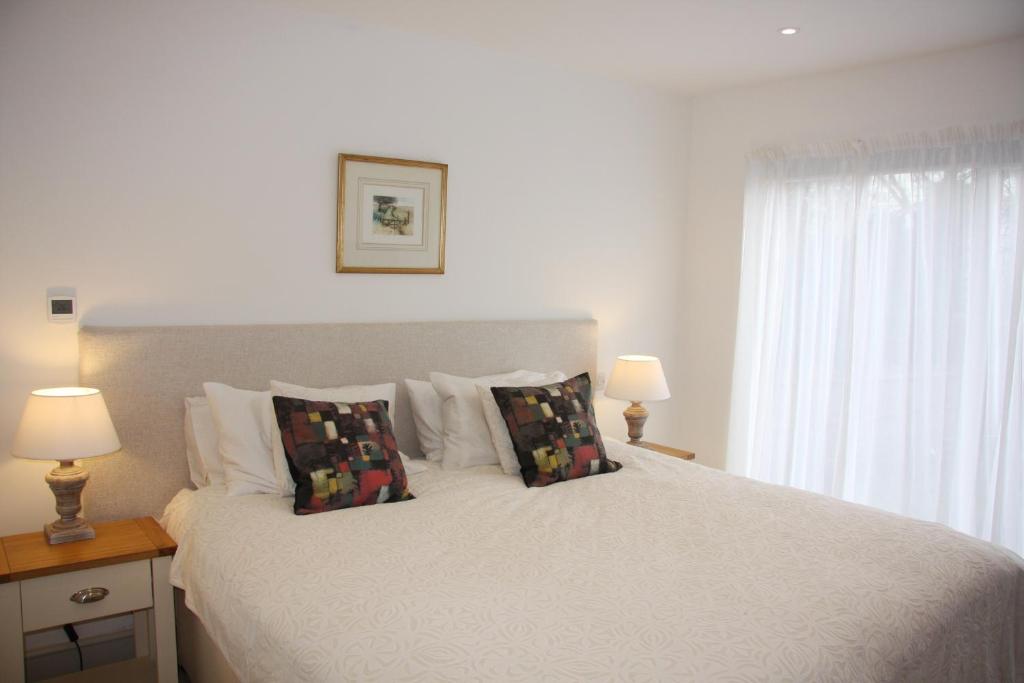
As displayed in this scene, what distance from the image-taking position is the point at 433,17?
3180 mm

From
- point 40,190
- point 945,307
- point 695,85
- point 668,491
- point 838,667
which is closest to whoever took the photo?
point 838,667

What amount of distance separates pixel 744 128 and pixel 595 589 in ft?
10.4

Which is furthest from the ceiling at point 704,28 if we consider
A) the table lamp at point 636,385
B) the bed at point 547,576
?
the table lamp at point 636,385

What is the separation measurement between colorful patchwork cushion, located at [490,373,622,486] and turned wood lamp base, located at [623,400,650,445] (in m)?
0.82

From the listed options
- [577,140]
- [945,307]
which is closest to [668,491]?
[945,307]

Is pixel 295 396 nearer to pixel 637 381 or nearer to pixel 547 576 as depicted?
pixel 547 576

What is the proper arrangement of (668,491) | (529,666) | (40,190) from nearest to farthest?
1. (529,666)
2. (40,190)
3. (668,491)

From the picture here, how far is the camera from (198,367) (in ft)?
9.56

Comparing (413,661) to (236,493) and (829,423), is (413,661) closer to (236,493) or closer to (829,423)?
(236,493)

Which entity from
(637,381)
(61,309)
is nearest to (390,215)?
(61,309)

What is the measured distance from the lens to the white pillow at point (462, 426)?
10.4 ft

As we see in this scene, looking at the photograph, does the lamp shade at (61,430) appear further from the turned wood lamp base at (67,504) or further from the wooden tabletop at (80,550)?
the wooden tabletop at (80,550)

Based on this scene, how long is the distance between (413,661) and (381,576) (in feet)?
1.43

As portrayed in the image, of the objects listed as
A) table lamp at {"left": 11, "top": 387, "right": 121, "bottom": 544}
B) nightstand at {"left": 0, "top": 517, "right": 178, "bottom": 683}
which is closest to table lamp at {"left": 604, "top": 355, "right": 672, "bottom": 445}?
nightstand at {"left": 0, "top": 517, "right": 178, "bottom": 683}
